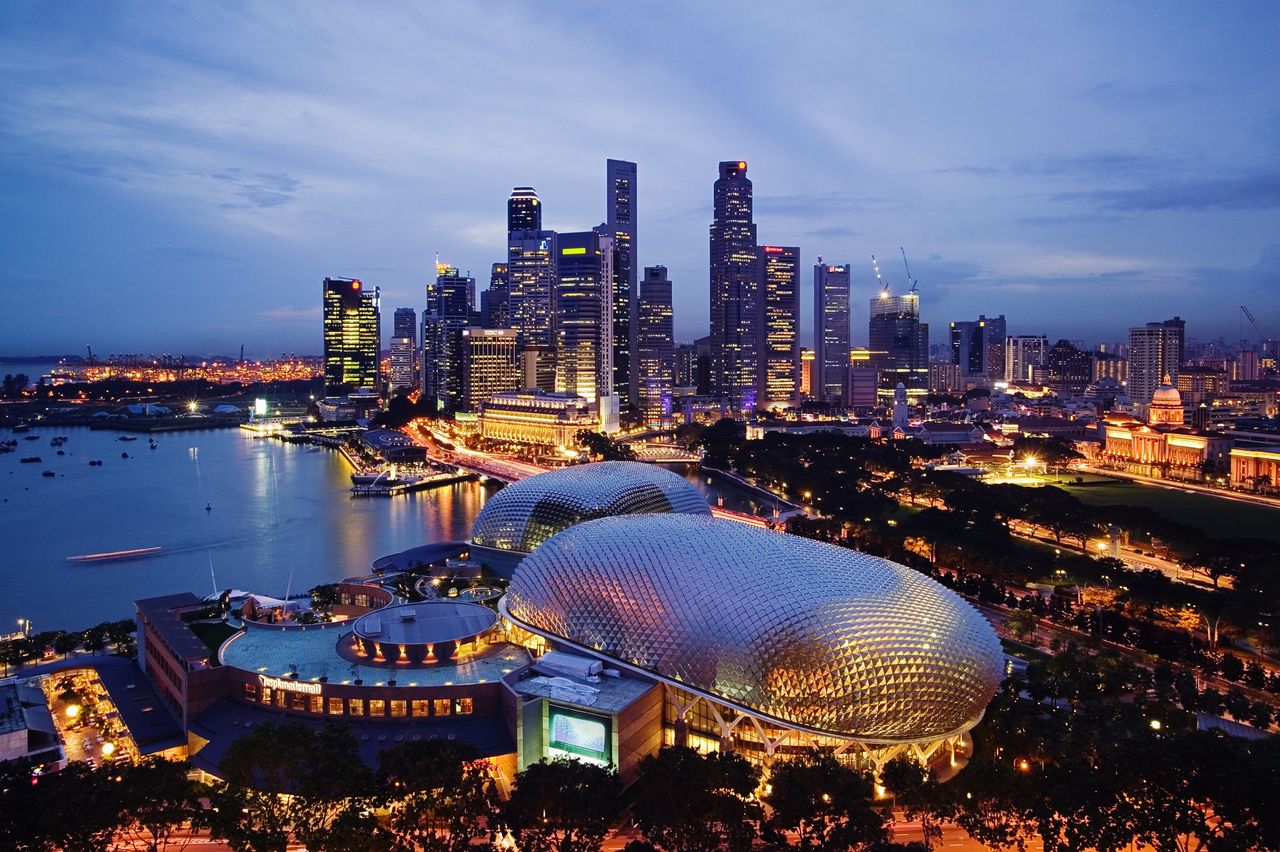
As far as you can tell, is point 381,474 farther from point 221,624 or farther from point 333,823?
point 333,823

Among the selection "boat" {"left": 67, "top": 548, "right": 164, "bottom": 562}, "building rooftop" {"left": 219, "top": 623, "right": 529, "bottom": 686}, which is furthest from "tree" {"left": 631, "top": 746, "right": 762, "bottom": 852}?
"boat" {"left": 67, "top": 548, "right": 164, "bottom": 562}

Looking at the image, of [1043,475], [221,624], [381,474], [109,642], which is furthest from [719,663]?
[1043,475]

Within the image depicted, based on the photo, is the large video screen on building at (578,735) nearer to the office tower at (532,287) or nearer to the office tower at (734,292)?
the office tower at (532,287)

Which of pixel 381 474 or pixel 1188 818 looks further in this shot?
pixel 381 474

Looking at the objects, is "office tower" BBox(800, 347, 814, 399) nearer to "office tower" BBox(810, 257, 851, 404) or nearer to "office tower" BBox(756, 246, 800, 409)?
"office tower" BBox(810, 257, 851, 404)

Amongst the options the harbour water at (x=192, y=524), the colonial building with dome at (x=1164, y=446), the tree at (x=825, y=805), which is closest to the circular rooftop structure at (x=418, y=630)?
the tree at (x=825, y=805)

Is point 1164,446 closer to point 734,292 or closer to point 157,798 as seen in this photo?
point 734,292

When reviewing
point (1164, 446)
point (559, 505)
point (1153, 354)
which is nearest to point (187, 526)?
point (559, 505)
